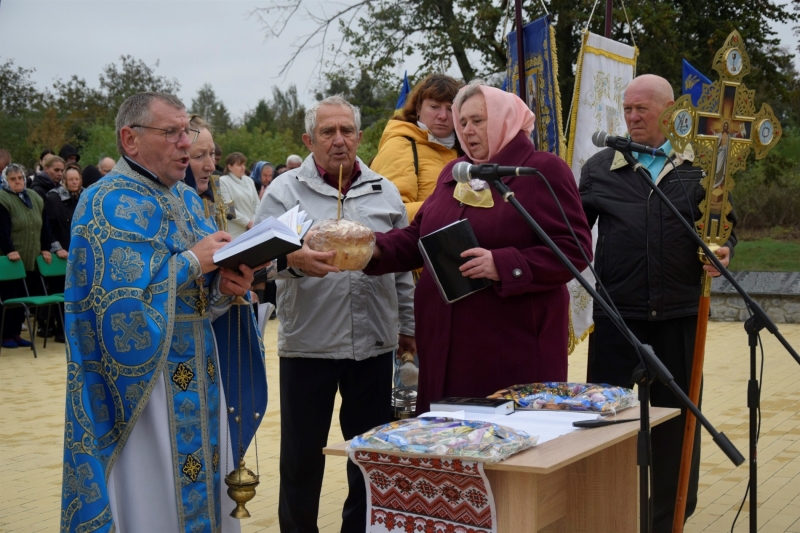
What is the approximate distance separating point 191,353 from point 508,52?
3.27 meters

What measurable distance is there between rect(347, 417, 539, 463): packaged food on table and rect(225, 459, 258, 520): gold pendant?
2.61 feet

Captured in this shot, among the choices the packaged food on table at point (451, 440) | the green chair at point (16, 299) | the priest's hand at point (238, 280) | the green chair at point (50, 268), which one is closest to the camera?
the packaged food on table at point (451, 440)

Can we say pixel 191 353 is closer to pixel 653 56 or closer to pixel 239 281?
pixel 239 281

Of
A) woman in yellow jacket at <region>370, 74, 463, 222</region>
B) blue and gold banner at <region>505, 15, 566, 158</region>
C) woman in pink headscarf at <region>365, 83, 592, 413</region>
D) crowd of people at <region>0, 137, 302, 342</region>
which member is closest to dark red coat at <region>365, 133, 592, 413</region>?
woman in pink headscarf at <region>365, 83, 592, 413</region>

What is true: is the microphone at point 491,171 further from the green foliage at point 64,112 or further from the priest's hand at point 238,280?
the green foliage at point 64,112

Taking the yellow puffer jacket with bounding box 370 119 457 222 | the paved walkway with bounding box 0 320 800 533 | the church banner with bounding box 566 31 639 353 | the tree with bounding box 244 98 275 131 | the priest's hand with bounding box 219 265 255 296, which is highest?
the tree with bounding box 244 98 275 131

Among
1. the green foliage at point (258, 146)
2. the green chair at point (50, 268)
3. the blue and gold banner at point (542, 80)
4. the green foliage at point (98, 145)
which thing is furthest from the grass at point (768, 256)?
the green foliage at point (258, 146)

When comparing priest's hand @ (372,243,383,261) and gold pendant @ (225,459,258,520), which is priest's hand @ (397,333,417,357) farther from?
gold pendant @ (225,459,258,520)

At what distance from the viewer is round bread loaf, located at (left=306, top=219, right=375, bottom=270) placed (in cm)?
341

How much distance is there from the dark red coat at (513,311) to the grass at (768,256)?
11.5 meters

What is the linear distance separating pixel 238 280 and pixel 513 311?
105 centimetres

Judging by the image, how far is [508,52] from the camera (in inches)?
226

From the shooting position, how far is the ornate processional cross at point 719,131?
3695 millimetres

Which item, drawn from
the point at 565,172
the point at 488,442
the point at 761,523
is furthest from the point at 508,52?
the point at 488,442
